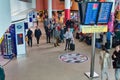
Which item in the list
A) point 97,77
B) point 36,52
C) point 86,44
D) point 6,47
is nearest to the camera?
point 97,77

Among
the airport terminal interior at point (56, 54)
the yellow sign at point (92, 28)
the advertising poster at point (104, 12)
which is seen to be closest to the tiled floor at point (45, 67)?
the airport terminal interior at point (56, 54)

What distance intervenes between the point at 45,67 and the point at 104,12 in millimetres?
4295

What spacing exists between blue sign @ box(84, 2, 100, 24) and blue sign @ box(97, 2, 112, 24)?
0.20 metres

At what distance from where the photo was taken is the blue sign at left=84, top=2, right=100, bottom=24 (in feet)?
25.5

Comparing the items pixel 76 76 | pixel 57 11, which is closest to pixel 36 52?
pixel 76 76

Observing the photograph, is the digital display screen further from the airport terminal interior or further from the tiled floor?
the tiled floor

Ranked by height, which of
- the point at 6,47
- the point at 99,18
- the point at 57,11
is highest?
the point at 57,11

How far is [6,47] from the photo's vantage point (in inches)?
474

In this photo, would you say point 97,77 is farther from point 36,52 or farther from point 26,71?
point 36,52

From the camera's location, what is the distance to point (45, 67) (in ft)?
34.7

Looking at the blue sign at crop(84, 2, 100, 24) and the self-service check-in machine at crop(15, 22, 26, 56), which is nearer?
the blue sign at crop(84, 2, 100, 24)

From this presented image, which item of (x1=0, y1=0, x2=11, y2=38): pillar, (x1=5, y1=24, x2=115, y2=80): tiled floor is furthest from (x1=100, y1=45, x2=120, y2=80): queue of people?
(x1=0, y1=0, x2=11, y2=38): pillar

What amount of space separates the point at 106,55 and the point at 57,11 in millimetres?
22627

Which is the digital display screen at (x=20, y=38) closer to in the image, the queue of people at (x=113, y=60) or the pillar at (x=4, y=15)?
the queue of people at (x=113, y=60)
